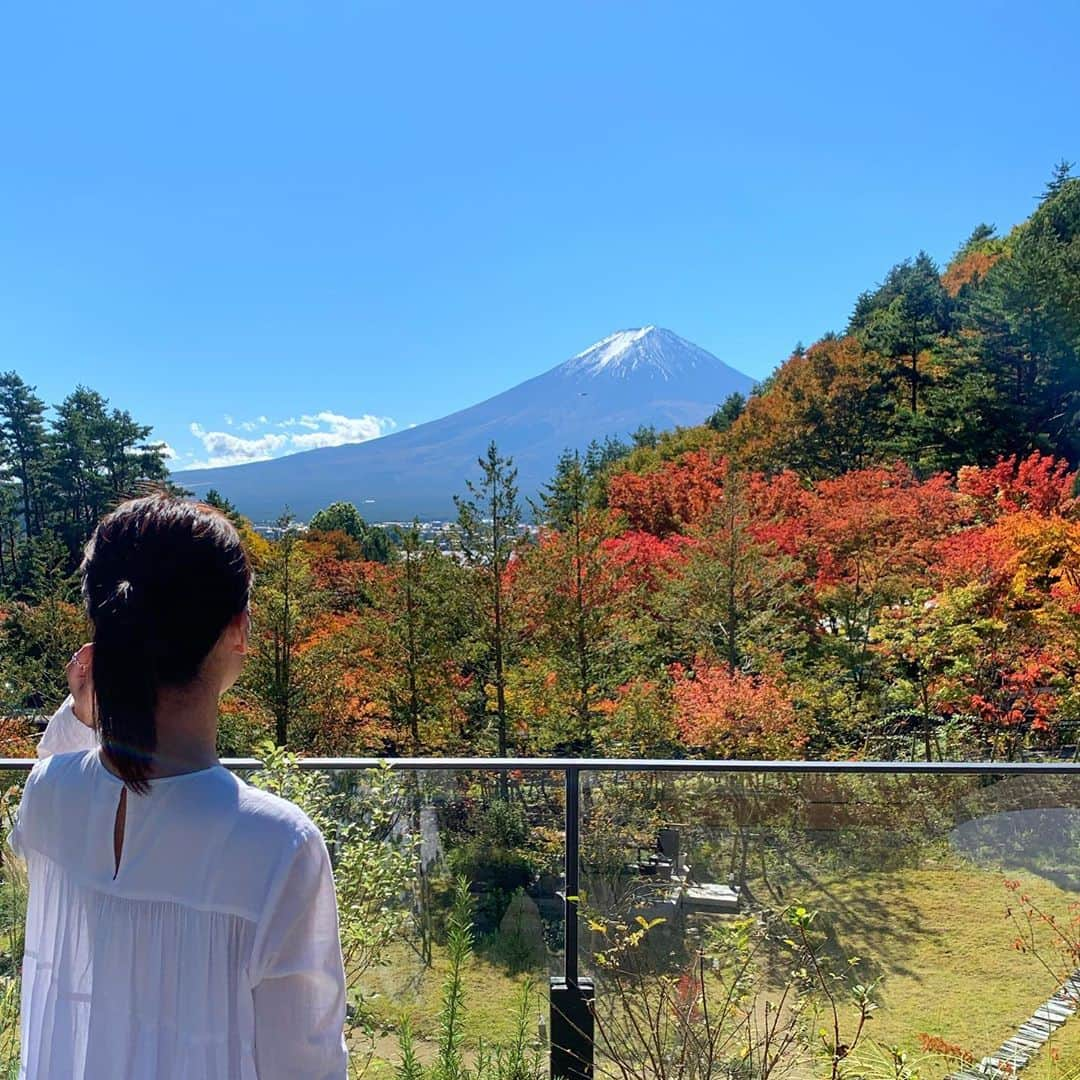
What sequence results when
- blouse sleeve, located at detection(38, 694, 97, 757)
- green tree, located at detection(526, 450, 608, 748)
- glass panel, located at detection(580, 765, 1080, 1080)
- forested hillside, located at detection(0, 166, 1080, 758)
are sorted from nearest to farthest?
blouse sleeve, located at detection(38, 694, 97, 757), glass panel, located at detection(580, 765, 1080, 1080), forested hillside, located at detection(0, 166, 1080, 758), green tree, located at detection(526, 450, 608, 748)

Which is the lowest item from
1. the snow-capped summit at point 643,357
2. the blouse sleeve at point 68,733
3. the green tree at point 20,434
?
the blouse sleeve at point 68,733

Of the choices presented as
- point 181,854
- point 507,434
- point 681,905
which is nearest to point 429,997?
point 681,905

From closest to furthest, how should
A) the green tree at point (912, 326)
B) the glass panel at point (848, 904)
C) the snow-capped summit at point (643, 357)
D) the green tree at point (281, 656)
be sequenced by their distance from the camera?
the glass panel at point (848, 904) → the green tree at point (281, 656) → the green tree at point (912, 326) → the snow-capped summit at point (643, 357)

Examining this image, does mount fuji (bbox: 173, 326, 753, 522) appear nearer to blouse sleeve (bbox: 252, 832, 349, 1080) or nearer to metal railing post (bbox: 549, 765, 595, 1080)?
metal railing post (bbox: 549, 765, 595, 1080)

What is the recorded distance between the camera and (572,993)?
1982mm

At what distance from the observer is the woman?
76cm

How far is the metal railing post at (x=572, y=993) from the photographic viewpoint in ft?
6.42

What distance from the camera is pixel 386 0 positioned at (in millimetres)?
8539

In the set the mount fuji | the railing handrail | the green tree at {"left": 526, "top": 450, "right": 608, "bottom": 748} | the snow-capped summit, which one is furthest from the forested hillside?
the snow-capped summit

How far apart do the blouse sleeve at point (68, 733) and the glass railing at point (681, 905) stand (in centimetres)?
87

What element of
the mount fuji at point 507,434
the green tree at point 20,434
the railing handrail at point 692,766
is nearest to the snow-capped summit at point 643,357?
the mount fuji at point 507,434

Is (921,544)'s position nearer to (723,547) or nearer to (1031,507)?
(1031,507)

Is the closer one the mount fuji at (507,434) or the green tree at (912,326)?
the green tree at (912,326)

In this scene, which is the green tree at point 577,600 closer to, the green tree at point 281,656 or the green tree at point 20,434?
the green tree at point 281,656
